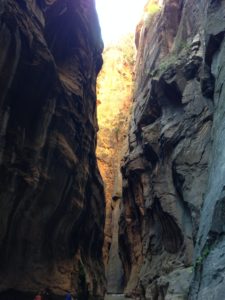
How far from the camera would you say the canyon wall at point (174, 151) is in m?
14.5

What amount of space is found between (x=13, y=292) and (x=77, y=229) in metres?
5.07

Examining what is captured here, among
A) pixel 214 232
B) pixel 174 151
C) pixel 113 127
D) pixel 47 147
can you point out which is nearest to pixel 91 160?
pixel 174 151

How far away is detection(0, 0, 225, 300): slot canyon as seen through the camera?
13.5m

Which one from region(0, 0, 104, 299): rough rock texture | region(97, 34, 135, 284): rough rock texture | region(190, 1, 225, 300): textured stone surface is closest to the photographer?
Answer: region(190, 1, 225, 300): textured stone surface

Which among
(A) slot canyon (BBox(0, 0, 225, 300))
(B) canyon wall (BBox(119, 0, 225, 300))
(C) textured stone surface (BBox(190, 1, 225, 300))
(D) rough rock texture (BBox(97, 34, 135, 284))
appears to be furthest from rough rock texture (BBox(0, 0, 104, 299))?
(D) rough rock texture (BBox(97, 34, 135, 284))

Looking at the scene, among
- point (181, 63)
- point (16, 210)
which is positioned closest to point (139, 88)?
point (181, 63)

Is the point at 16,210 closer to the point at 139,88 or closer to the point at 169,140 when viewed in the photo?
the point at 169,140

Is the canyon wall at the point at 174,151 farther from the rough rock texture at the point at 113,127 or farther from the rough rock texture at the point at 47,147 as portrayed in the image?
the rough rock texture at the point at 113,127

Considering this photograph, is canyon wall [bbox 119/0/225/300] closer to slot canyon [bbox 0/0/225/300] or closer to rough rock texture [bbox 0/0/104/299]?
slot canyon [bbox 0/0/225/300]

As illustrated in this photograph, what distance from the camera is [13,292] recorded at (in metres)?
14.6

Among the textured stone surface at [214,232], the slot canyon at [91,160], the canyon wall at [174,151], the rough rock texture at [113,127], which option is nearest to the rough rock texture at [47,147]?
the slot canyon at [91,160]

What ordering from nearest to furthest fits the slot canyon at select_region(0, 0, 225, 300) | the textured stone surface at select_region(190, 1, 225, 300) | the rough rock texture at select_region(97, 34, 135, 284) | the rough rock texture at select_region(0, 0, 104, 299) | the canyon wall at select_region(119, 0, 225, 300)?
the textured stone surface at select_region(190, 1, 225, 300) → the slot canyon at select_region(0, 0, 225, 300) → the rough rock texture at select_region(0, 0, 104, 299) → the canyon wall at select_region(119, 0, 225, 300) → the rough rock texture at select_region(97, 34, 135, 284)

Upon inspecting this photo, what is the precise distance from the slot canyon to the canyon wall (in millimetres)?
65

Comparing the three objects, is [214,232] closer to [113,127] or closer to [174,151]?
[174,151]
